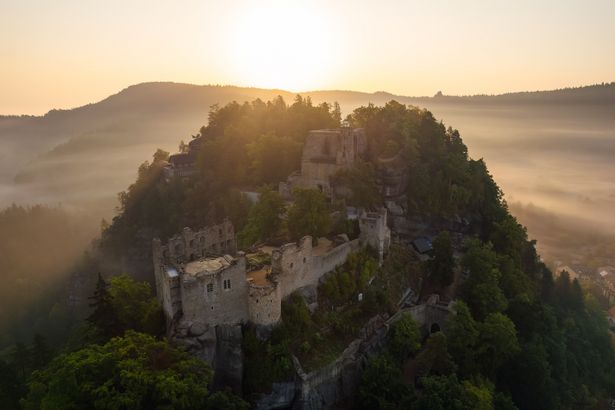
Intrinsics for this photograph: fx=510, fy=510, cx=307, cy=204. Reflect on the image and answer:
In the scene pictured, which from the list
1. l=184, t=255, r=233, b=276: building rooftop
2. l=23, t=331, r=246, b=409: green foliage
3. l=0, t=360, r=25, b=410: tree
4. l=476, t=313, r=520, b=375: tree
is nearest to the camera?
l=23, t=331, r=246, b=409: green foliage

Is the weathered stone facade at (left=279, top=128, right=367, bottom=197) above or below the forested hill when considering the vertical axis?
above

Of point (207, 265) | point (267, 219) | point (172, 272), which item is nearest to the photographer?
point (172, 272)

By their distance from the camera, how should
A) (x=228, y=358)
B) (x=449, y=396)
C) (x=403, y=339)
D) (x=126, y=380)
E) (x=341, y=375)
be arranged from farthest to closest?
(x=403, y=339), (x=341, y=375), (x=449, y=396), (x=228, y=358), (x=126, y=380)

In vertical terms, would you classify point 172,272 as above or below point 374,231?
above

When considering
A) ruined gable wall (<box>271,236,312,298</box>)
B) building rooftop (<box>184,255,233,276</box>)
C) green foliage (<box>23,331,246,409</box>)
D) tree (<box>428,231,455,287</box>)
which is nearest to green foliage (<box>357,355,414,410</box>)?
ruined gable wall (<box>271,236,312,298</box>)

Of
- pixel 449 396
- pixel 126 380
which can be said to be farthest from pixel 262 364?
pixel 449 396

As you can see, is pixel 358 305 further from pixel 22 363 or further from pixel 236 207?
pixel 22 363

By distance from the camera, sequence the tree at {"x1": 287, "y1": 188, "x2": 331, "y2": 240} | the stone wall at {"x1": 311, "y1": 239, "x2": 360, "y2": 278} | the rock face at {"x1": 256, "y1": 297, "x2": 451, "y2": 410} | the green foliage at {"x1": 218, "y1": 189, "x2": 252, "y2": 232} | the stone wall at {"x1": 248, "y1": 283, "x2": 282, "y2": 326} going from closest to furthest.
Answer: the stone wall at {"x1": 248, "y1": 283, "x2": 282, "y2": 326} → the rock face at {"x1": 256, "y1": 297, "x2": 451, "y2": 410} → the stone wall at {"x1": 311, "y1": 239, "x2": 360, "y2": 278} → the tree at {"x1": 287, "y1": 188, "x2": 331, "y2": 240} → the green foliage at {"x1": 218, "y1": 189, "x2": 252, "y2": 232}

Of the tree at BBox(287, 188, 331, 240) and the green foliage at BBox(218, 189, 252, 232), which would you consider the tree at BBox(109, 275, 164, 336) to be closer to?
the tree at BBox(287, 188, 331, 240)

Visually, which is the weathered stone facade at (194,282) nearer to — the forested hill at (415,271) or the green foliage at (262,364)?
the green foliage at (262,364)
